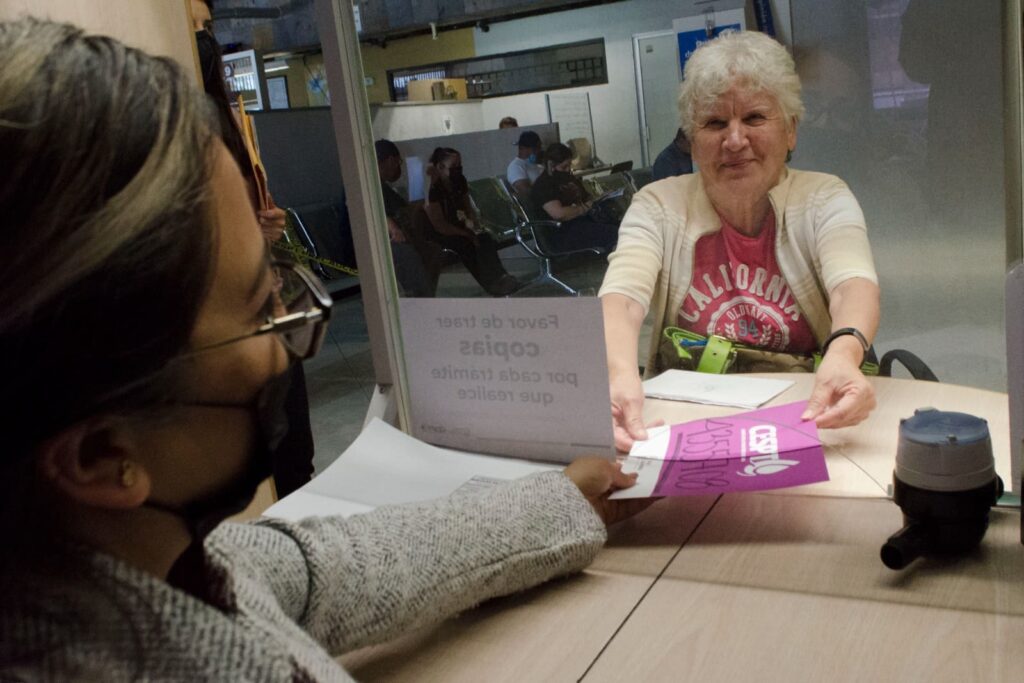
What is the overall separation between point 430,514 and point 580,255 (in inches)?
18.0

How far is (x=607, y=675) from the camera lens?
2.10 feet

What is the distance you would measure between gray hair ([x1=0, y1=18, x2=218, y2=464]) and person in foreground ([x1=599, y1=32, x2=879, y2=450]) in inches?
27.2

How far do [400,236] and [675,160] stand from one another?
373mm

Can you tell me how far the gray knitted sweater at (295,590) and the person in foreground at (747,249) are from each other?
0.27m

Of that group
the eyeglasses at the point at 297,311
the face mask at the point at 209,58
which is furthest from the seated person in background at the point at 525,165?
the face mask at the point at 209,58

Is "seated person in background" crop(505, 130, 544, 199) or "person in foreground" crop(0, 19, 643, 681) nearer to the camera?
"person in foreground" crop(0, 19, 643, 681)

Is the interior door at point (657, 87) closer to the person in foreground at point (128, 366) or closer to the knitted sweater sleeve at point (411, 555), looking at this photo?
the knitted sweater sleeve at point (411, 555)

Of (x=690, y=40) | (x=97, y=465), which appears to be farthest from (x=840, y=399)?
(x=97, y=465)

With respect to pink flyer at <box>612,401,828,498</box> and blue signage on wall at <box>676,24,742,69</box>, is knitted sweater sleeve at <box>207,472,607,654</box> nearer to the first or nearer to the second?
pink flyer at <box>612,401,828,498</box>

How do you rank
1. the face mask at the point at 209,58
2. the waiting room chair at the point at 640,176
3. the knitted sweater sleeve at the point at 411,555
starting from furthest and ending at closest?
the face mask at the point at 209,58 → the waiting room chair at the point at 640,176 → the knitted sweater sleeve at the point at 411,555

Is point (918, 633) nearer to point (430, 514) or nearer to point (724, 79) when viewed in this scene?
point (430, 514)

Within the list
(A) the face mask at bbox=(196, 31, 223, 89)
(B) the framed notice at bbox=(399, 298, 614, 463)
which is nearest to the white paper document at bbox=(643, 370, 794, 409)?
(B) the framed notice at bbox=(399, 298, 614, 463)

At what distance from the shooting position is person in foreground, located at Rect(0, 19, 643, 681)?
1.26 feet

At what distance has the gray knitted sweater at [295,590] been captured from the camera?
1.38 feet
